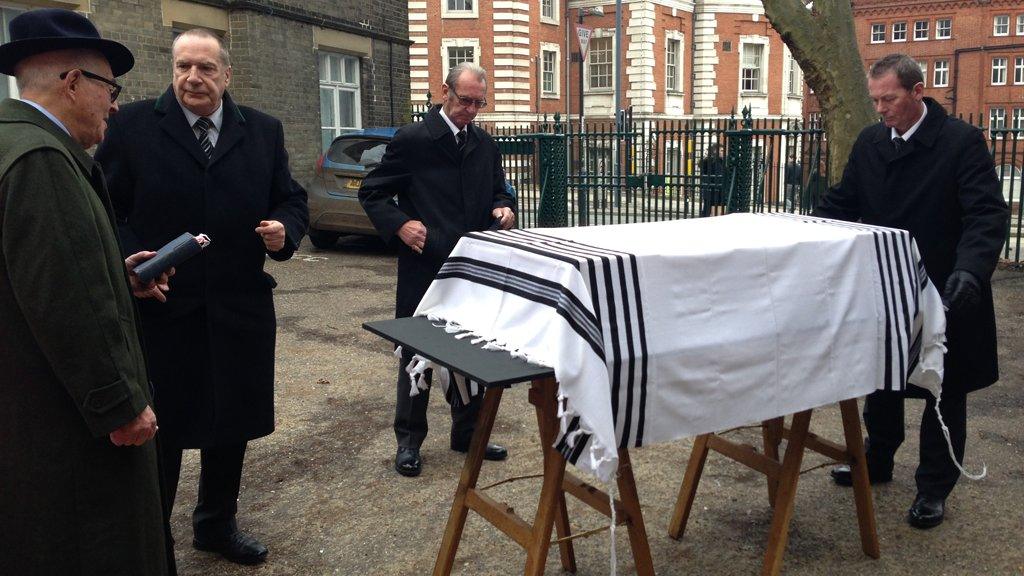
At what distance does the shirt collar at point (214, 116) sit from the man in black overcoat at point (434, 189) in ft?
3.60

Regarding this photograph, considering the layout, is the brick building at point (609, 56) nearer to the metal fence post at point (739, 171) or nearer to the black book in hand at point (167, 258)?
the metal fence post at point (739, 171)

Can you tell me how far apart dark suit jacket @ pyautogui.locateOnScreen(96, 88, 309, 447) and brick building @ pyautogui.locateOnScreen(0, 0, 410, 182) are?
9.61 metres

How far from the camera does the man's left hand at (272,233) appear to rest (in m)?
3.39

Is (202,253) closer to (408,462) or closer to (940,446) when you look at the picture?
(408,462)

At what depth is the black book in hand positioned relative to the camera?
2834mm

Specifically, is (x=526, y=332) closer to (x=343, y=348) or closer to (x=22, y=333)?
(x=22, y=333)

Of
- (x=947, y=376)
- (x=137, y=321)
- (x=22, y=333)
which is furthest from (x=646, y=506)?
(x=22, y=333)

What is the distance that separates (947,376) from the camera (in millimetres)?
3857

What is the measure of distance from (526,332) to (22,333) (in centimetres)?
139

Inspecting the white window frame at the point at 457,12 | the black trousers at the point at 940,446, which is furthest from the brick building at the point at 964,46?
the black trousers at the point at 940,446

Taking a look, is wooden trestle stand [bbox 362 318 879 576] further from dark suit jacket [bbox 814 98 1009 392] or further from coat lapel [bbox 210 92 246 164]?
coat lapel [bbox 210 92 246 164]

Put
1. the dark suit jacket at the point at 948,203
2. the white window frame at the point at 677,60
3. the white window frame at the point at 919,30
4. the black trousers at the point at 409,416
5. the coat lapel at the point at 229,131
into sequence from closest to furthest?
the coat lapel at the point at 229,131 → the dark suit jacket at the point at 948,203 → the black trousers at the point at 409,416 → the white window frame at the point at 677,60 → the white window frame at the point at 919,30

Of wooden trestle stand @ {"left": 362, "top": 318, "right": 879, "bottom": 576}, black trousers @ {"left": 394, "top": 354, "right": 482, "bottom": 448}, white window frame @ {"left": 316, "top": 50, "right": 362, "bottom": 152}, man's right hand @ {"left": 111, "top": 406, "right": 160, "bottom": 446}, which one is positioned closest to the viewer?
man's right hand @ {"left": 111, "top": 406, "right": 160, "bottom": 446}

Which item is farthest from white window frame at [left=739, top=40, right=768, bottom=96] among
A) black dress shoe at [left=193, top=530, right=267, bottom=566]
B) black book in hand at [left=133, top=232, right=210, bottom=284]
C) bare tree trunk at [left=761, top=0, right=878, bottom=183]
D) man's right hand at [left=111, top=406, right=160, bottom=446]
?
man's right hand at [left=111, top=406, right=160, bottom=446]
